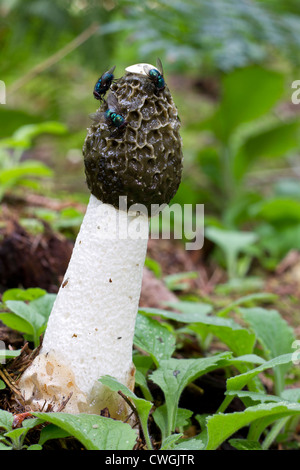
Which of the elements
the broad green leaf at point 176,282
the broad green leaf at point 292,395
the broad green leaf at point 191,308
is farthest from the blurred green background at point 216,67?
the broad green leaf at point 292,395

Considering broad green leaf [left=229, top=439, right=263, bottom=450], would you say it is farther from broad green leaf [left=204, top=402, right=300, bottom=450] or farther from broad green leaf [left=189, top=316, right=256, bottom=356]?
broad green leaf [left=189, top=316, right=256, bottom=356]

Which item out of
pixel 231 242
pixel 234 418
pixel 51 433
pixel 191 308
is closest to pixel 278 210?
pixel 231 242

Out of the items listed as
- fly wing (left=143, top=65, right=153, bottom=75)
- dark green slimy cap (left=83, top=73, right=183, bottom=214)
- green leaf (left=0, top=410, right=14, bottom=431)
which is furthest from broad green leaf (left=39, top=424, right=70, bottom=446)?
fly wing (left=143, top=65, right=153, bottom=75)

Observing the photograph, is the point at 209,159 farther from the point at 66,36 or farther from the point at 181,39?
the point at 66,36

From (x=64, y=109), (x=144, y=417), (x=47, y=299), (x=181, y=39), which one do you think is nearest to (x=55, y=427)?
(x=144, y=417)

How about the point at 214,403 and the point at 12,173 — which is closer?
the point at 214,403

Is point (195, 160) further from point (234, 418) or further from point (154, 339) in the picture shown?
point (234, 418)
